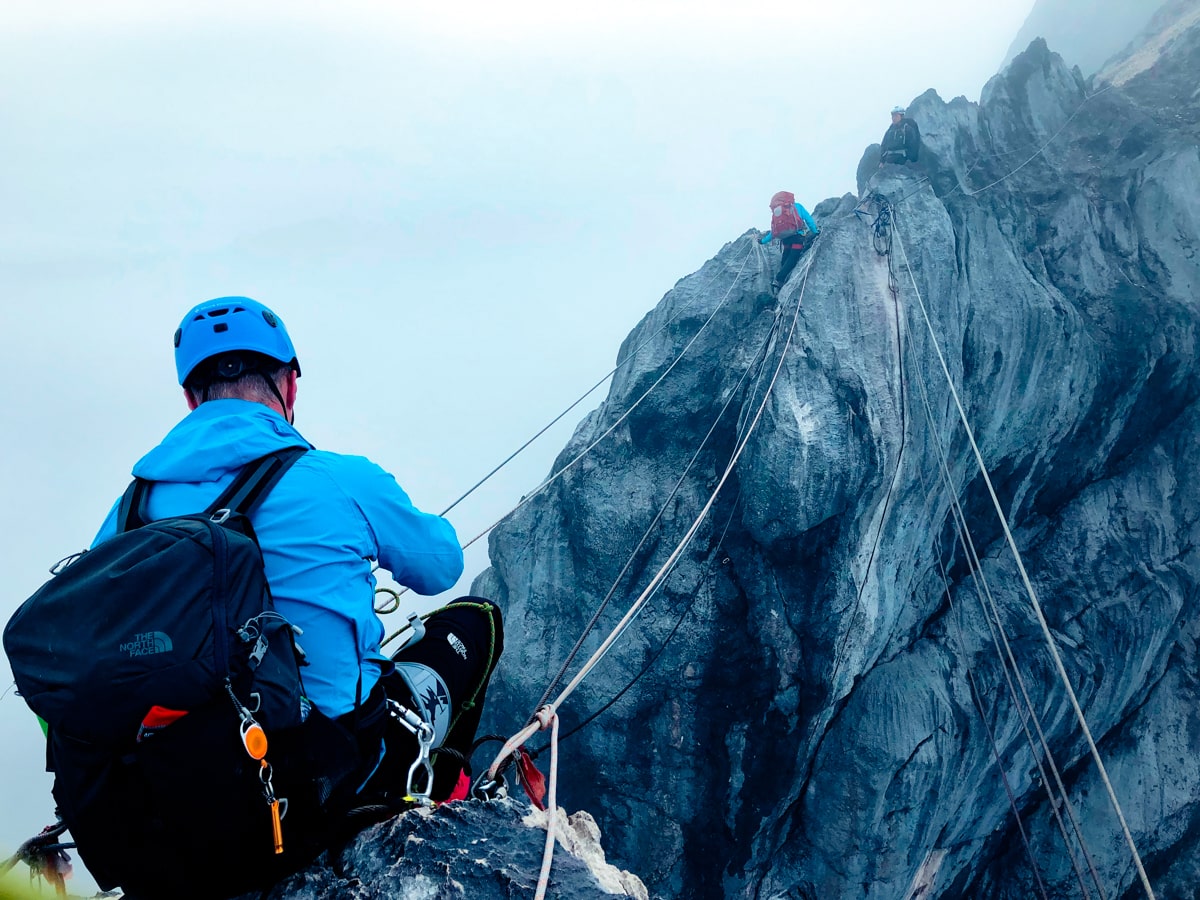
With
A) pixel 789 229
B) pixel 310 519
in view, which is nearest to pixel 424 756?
pixel 310 519

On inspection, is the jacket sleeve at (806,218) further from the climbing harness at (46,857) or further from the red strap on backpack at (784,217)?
the climbing harness at (46,857)

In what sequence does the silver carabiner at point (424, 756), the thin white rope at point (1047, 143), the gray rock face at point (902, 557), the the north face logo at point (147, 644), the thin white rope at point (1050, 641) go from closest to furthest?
1. the the north face logo at point (147, 644)
2. the silver carabiner at point (424, 756)
3. the thin white rope at point (1050, 641)
4. the gray rock face at point (902, 557)
5. the thin white rope at point (1047, 143)

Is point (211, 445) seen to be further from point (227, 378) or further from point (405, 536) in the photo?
point (405, 536)

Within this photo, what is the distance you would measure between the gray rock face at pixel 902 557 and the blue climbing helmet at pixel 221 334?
6228 millimetres

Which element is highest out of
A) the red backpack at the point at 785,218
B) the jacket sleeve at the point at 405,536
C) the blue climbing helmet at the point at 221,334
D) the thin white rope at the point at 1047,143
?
the red backpack at the point at 785,218

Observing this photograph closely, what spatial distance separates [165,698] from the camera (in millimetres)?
1608

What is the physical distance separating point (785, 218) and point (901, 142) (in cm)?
351

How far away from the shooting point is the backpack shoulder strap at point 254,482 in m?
2.03

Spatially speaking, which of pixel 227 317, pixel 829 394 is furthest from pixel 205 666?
pixel 829 394

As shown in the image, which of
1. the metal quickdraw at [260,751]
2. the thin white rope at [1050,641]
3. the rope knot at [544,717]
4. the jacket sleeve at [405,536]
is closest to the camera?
the metal quickdraw at [260,751]

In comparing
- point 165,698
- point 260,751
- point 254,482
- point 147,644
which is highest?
point 254,482

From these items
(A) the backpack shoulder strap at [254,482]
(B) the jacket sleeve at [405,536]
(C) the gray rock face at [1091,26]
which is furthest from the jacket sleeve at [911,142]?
(C) the gray rock face at [1091,26]

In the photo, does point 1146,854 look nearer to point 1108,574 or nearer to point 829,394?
point 1108,574

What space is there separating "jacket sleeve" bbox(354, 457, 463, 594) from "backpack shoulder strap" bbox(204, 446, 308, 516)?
24 centimetres
